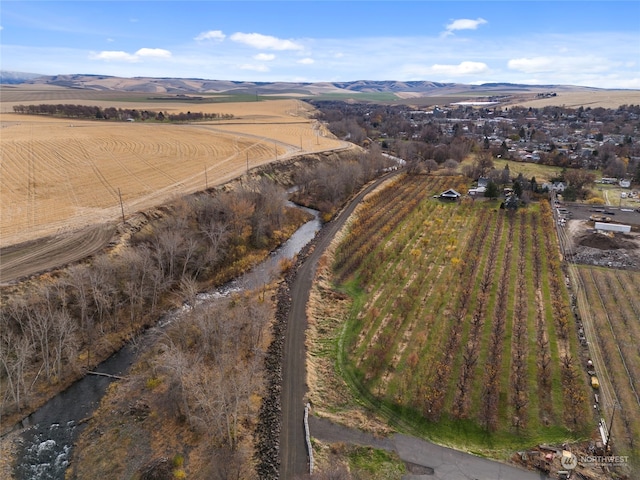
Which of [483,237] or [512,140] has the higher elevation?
[512,140]

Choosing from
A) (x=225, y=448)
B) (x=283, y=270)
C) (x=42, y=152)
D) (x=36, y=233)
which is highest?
(x=42, y=152)

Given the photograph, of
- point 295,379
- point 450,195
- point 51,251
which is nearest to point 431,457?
point 295,379

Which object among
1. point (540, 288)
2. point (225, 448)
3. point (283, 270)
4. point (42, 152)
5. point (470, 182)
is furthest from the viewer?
point (470, 182)

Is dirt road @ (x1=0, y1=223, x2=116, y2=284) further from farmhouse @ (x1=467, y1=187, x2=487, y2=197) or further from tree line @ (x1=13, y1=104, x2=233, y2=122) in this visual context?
tree line @ (x1=13, y1=104, x2=233, y2=122)

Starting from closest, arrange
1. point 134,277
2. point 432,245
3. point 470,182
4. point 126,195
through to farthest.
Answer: point 134,277 → point 432,245 → point 126,195 → point 470,182

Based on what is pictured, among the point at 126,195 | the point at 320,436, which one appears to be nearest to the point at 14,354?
the point at 320,436

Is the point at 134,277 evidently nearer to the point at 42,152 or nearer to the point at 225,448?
the point at 225,448

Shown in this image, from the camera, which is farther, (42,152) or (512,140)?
(512,140)
